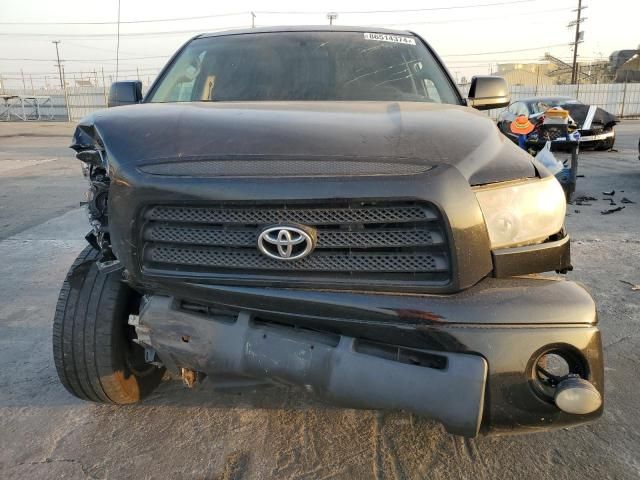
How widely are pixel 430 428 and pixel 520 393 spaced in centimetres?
83

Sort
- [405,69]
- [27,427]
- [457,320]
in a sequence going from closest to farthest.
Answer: [457,320] < [27,427] < [405,69]

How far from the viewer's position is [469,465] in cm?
218

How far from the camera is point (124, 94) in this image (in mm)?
3574

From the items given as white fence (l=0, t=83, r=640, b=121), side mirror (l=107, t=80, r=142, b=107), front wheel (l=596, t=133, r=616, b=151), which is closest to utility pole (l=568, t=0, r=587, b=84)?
white fence (l=0, t=83, r=640, b=121)

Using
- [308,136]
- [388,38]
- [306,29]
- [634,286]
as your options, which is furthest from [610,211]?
[308,136]

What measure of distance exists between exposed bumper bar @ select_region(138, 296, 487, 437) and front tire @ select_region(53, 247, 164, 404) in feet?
1.38

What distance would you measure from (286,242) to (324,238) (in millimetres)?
130

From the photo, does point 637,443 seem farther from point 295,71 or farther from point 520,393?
point 295,71

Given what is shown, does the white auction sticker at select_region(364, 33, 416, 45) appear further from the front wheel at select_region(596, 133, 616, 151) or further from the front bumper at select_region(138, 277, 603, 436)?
the front wheel at select_region(596, 133, 616, 151)

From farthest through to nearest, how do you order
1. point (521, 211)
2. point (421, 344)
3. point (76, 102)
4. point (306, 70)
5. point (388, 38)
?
point (76, 102) → point (388, 38) → point (306, 70) → point (521, 211) → point (421, 344)

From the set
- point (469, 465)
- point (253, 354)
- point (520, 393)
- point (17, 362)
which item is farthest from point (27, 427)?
point (520, 393)

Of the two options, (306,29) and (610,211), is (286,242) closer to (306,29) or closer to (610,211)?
(306,29)

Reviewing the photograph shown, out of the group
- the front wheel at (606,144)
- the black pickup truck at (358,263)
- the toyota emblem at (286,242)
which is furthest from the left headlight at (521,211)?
the front wheel at (606,144)

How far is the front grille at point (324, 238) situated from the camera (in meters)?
1.73
